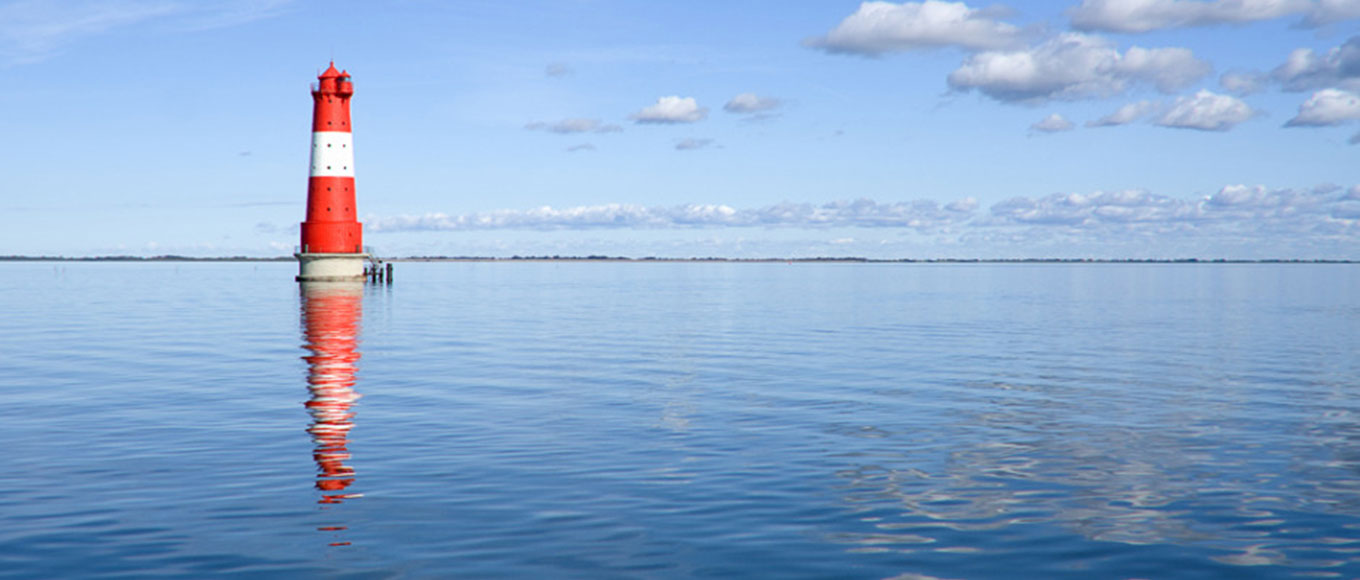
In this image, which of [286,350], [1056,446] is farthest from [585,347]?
[1056,446]

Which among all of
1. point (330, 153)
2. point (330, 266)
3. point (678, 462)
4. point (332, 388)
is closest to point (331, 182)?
point (330, 153)

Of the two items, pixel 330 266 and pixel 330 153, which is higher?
pixel 330 153

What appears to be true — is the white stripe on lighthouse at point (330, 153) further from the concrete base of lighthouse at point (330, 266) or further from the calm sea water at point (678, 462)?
the calm sea water at point (678, 462)

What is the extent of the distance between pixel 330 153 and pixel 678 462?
6571cm

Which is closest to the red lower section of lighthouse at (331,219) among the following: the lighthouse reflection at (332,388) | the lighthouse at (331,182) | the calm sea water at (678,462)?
the lighthouse at (331,182)

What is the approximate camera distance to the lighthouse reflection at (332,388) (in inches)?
539

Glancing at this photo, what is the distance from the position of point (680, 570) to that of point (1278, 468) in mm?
9366

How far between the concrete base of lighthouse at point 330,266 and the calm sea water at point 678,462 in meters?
45.8

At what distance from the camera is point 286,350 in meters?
32.9

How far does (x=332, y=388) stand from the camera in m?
23.3

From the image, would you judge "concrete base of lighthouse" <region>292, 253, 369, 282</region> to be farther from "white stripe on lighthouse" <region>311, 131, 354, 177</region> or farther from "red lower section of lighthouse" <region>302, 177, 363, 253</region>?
"white stripe on lighthouse" <region>311, 131, 354, 177</region>

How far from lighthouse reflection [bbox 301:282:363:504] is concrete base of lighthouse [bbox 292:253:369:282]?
21347 mm

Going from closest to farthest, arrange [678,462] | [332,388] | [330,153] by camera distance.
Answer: [678,462], [332,388], [330,153]

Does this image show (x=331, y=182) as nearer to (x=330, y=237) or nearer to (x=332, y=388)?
(x=330, y=237)
